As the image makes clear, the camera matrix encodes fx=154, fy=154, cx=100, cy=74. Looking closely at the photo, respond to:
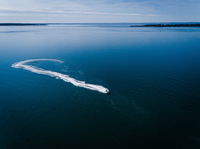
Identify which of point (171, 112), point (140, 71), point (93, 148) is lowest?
point (93, 148)

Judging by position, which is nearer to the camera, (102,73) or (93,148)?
(93,148)

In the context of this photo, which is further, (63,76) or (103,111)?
(63,76)

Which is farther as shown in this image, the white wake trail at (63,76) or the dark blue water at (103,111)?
the white wake trail at (63,76)

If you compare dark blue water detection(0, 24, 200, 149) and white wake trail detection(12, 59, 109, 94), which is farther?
white wake trail detection(12, 59, 109, 94)

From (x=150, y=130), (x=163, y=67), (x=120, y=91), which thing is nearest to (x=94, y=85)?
(x=120, y=91)

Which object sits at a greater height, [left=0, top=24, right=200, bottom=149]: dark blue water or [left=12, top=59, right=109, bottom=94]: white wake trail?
[left=12, top=59, right=109, bottom=94]: white wake trail

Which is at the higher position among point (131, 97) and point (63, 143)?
point (131, 97)

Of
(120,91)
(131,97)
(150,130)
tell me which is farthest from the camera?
(120,91)

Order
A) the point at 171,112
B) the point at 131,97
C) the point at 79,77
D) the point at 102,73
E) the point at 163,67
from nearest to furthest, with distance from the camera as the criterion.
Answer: the point at 171,112
the point at 131,97
the point at 79,77
the point at 102,73
the point at 163,67

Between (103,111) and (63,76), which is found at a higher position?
(63,76)

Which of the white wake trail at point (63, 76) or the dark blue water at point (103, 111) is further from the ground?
the white wake trail at point (63, 76)

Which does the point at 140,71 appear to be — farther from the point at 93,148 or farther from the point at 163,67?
the point at 93,148
